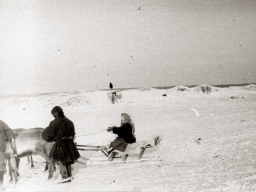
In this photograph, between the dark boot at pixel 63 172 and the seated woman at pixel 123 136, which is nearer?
the dark boot at pixel 63 172

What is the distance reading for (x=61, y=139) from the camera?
24.8 ft

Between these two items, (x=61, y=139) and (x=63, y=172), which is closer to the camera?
(x=61, y=139)

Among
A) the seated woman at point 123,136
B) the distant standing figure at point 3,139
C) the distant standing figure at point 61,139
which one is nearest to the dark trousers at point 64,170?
the distant standing figure at point 61,139

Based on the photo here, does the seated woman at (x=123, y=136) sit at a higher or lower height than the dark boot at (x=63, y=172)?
higher

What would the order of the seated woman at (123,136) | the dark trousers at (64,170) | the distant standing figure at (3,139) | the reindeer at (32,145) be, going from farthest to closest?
the seated woman at (123,136)
the reindeer at (32,145)
the dark trousers at (64,170)
the distant standing figure at (3,139)

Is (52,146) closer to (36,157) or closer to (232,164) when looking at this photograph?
(36,157)

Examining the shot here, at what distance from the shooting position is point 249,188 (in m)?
6.53

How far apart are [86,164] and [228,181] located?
389 cm

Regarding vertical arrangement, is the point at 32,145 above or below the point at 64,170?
above

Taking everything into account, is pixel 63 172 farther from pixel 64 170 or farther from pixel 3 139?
pixel 3 139

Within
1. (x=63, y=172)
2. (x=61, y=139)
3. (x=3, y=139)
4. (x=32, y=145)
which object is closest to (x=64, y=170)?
(x=63, y=172)

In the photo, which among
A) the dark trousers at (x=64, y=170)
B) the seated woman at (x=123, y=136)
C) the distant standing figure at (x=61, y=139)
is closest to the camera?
the distant standing figure at (x=61, y=139)

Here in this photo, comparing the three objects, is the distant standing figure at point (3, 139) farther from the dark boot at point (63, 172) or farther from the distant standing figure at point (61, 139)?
the dark boot at point (63, 172)

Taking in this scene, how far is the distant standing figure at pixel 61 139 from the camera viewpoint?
7.50m
